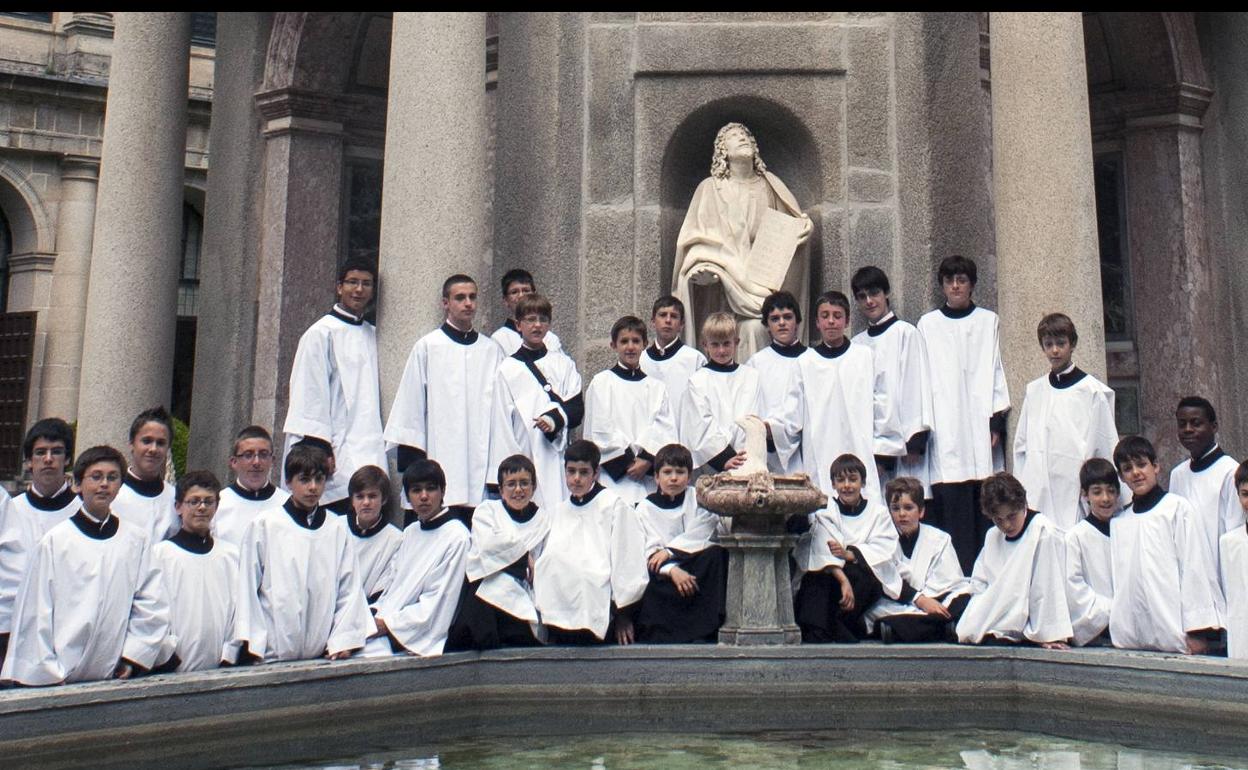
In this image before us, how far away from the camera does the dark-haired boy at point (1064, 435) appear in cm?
919

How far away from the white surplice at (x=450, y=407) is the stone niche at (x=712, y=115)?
2113mm

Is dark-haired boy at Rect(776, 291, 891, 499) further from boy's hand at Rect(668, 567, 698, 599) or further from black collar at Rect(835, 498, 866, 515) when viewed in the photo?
boy's hand at Rect(668, 567, 698, 599)

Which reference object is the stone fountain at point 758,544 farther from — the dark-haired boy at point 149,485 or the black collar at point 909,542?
the dark-haired boy at point 149,485

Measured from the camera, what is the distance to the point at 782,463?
991 cm

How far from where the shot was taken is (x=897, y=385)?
1009cm

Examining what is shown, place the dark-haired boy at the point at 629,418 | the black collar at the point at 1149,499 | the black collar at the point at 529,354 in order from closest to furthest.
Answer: the black collar at the point at 1149,499 → the dark-haired boy at the point at 629,418 → the black collar at the point at 529,354

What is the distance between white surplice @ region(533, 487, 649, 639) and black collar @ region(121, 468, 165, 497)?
2.44 m

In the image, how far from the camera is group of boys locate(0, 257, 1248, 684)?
7.17m

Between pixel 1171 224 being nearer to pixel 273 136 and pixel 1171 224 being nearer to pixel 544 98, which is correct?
pixel 544 98

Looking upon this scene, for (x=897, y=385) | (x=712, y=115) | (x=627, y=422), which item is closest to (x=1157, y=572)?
(x=897, y=385)

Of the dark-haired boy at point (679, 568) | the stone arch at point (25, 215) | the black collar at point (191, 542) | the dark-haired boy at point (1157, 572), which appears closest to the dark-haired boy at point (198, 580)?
the black collar at point (191, 542)

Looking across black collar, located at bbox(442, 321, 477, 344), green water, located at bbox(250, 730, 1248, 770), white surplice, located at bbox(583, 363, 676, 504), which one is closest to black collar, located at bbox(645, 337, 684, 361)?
white surplice, located at bbox(583, 363, 676, 504)

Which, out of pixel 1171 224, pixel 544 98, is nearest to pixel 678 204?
pixel 544 98

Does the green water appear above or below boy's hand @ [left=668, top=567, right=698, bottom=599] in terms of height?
below
